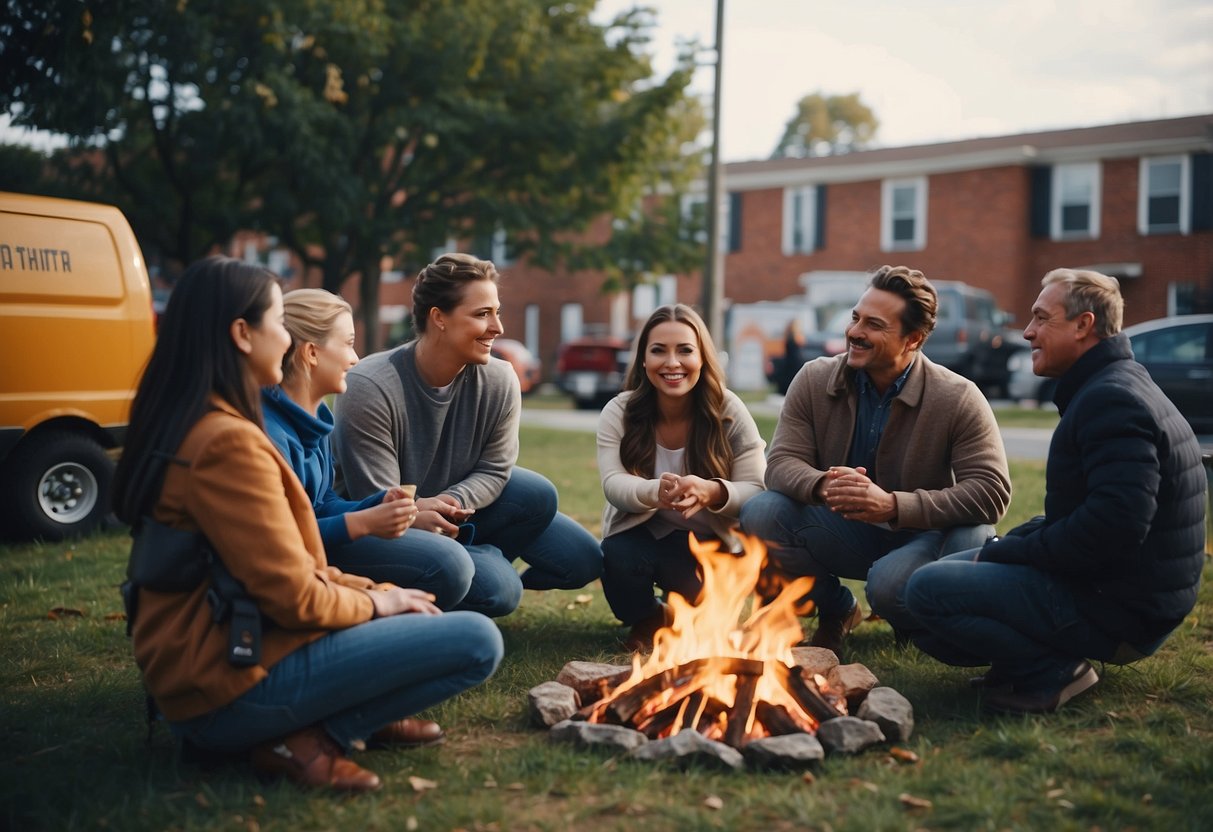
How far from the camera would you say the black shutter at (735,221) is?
120 feet

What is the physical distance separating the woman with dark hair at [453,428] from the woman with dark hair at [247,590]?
1.27 meters

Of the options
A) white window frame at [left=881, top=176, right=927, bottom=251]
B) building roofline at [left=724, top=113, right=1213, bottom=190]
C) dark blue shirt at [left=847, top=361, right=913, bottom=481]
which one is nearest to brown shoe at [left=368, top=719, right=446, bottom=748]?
dark blue shirt at [left=847, top=361, right=913, bottom=481]

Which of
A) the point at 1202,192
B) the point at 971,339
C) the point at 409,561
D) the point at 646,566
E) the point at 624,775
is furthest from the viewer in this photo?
the point at 1202,192

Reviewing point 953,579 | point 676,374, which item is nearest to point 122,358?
point 676,374

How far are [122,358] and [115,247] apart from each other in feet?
2.74

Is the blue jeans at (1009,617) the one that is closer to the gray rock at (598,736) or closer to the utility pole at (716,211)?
the gray rock at (598,736)

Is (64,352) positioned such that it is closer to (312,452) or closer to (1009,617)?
(312,452)

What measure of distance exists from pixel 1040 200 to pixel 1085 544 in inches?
1168

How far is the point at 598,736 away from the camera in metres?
4.05

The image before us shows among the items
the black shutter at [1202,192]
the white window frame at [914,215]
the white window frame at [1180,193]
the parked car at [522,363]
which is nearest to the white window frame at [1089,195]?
the white window frame at [1180,193]

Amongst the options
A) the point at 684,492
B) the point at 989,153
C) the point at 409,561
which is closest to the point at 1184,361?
the point at 684,492

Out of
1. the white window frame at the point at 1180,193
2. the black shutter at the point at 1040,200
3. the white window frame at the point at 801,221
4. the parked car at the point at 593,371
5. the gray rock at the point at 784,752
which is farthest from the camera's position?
the white window frame at the point at 801,221

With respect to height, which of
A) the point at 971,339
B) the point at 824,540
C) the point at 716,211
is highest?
the point at 716,211

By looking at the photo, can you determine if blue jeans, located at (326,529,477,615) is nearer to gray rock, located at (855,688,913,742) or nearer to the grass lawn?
the grass lawn
